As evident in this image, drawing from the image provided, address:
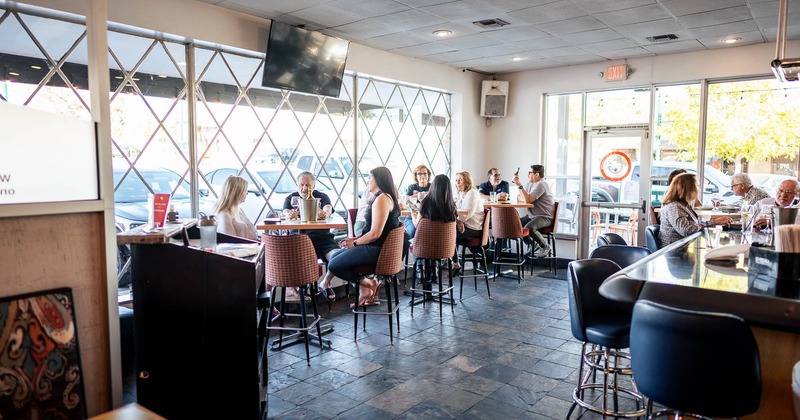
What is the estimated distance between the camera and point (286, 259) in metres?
3.55

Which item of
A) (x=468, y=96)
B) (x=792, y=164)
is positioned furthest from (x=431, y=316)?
(x=792, y=164)

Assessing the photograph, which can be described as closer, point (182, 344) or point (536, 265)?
point (182, 344)

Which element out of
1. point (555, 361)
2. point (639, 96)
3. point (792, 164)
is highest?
point (639, 96)

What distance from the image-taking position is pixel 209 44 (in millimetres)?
4488

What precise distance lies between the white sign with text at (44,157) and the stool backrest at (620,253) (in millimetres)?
2609

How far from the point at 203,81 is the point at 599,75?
4.86 m

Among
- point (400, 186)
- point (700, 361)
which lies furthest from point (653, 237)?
point (400, 186)

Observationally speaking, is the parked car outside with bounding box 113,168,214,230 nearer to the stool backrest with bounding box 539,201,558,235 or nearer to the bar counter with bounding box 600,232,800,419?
the bar counter with bounding box 600,232,800,419

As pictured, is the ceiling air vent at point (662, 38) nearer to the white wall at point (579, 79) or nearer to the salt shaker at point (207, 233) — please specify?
the white wall at point (579, 79)

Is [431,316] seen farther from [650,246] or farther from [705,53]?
[705,53]

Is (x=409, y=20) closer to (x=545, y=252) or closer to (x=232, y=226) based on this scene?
(x=232, y=226)

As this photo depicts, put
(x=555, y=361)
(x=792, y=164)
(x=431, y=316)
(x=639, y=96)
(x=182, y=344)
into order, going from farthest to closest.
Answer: (x=639, y=96)
(x=792, y=164)
(x=431, y=316)
(x=555, y=361)
(x=182, y=344)

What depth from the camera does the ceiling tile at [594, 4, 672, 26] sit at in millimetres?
4498

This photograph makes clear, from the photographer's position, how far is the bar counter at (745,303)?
1751 millimetres
